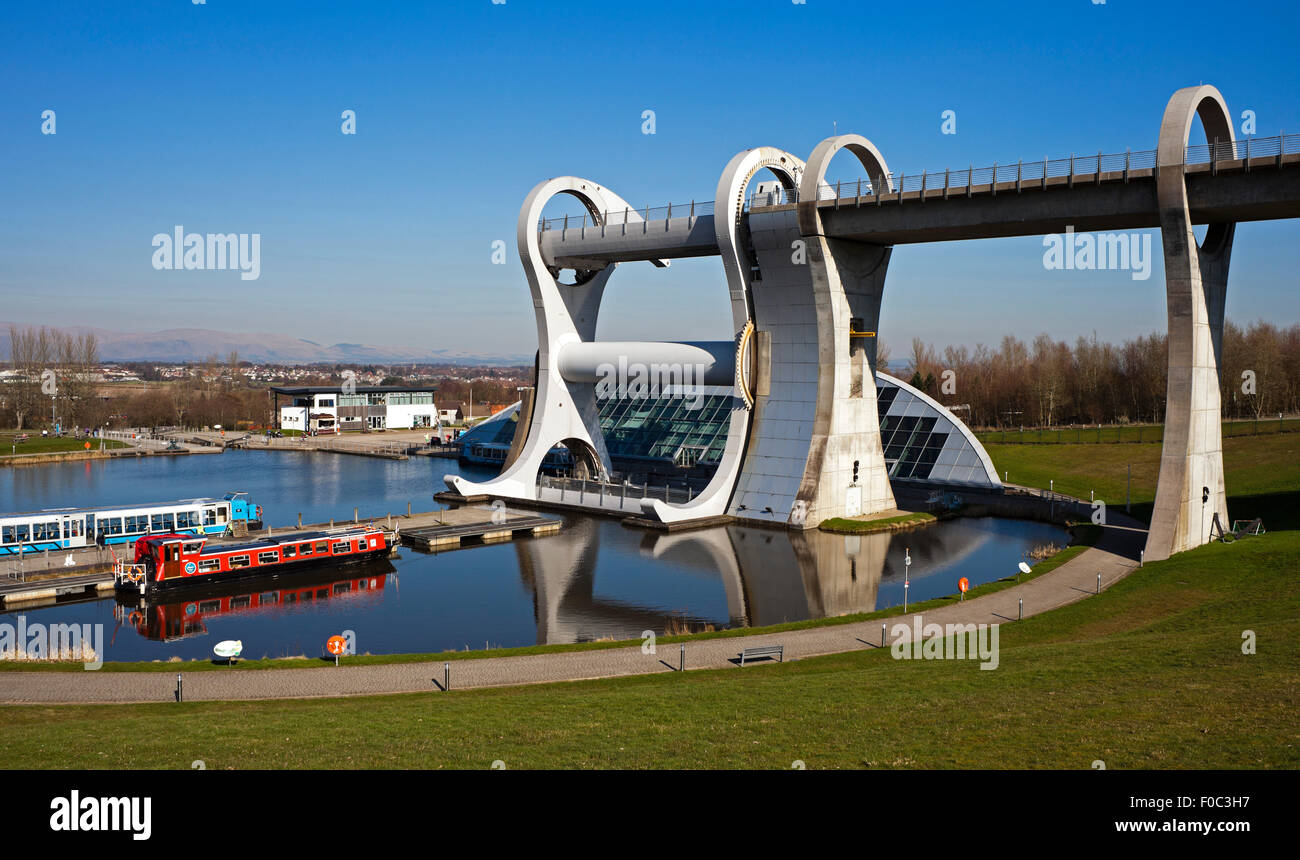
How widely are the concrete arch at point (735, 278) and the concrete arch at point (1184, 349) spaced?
16.9m

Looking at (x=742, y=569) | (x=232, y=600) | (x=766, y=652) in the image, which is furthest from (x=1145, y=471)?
(x=232, y=600)

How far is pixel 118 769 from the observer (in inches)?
510

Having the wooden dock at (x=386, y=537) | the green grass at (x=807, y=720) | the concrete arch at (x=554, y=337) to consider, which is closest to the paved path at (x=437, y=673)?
the green grass at (x=807, y=720)

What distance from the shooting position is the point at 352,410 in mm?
110125

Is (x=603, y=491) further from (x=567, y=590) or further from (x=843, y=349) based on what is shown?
(x=567, y=590)

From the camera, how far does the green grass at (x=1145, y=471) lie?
139 feet

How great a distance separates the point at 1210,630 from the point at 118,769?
2092cm

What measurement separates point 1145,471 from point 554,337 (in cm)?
3424

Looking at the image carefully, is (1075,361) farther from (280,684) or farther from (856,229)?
(280,684)

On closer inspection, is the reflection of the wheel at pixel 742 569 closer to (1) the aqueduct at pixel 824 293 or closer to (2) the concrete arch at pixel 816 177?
(1) the aqueduct at pixel 824 293

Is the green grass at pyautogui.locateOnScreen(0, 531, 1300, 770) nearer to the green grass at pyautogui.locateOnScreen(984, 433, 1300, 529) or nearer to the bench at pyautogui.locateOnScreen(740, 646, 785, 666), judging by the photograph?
the bench at pyautogui.locateOnScreen(740, 646, 785, 666)

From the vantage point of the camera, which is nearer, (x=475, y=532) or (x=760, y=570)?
(x=760, y=570)

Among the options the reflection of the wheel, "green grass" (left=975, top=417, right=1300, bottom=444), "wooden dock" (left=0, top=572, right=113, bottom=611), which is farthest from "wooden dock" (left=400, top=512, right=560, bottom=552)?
"green grass" (left=975, top=417, right=1300, bottom=444)
